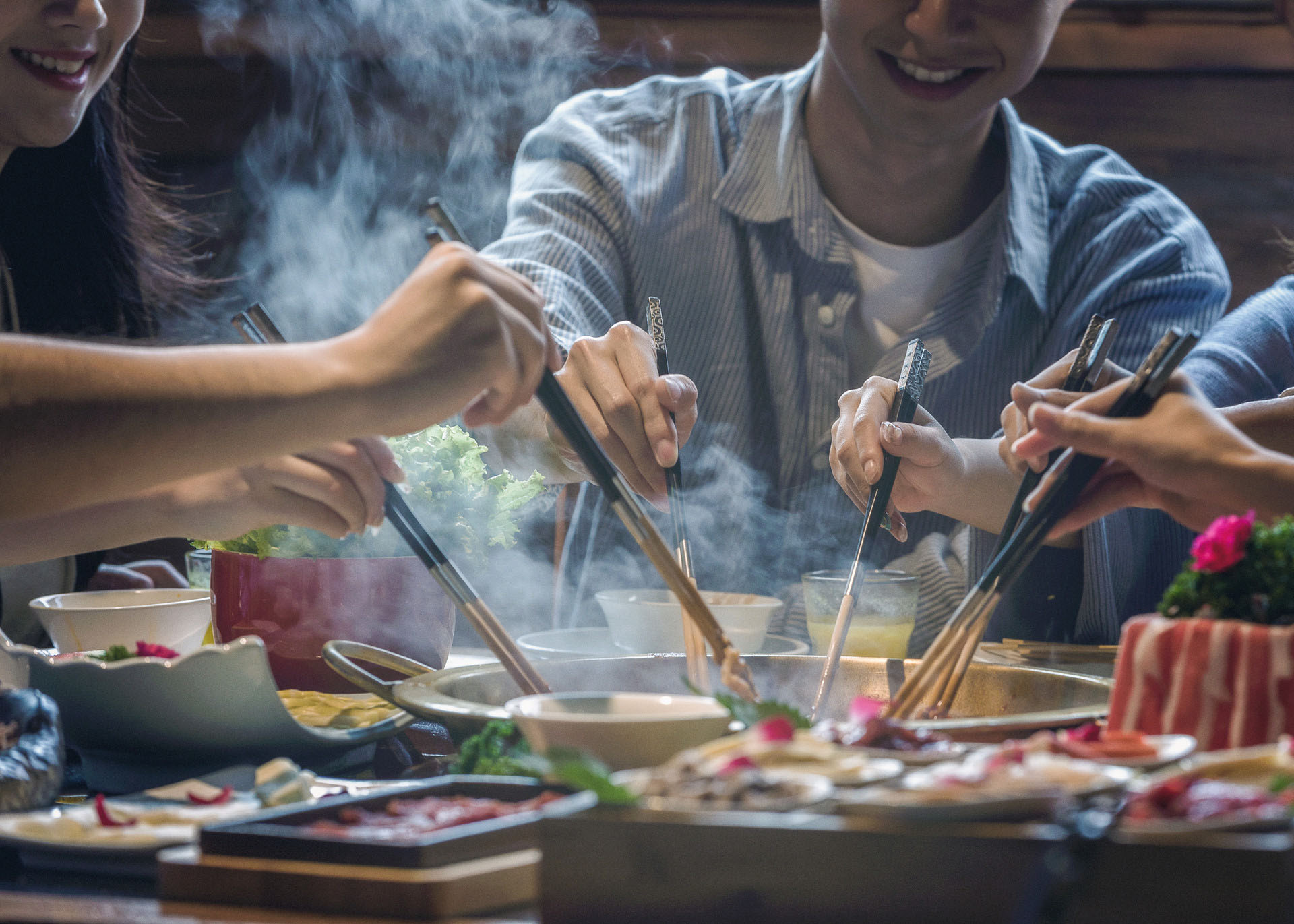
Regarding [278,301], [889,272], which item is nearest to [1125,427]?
[889,272]

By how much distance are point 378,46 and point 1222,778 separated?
394 centimetres

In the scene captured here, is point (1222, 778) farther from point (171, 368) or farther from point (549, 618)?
point (549, 618)

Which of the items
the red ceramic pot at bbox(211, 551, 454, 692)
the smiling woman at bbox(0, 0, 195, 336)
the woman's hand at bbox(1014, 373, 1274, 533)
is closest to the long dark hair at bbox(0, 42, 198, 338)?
the smiling woman at bbox(0, 0, 195, 336)

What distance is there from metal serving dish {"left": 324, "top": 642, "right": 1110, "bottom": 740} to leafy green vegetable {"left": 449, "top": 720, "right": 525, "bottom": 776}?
0.07 m

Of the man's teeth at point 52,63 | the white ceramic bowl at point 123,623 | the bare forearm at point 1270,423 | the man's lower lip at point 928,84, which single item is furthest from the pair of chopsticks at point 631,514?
the man's lower lip at point 928,84

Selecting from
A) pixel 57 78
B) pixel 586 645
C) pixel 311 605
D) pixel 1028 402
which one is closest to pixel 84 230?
pixel 57 78

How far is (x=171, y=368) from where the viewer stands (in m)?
0.97

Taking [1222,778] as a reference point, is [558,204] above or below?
above

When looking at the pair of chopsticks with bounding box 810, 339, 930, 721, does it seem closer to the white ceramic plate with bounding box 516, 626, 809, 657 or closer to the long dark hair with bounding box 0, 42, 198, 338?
the white ceramic plate with bounding box 516, 626, 809, 657

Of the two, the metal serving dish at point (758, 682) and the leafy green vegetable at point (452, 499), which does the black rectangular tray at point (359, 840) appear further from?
the leafy green vegetable at point (452, 499)

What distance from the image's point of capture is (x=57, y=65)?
6.56 ft

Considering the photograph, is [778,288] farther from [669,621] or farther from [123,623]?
[123,623]

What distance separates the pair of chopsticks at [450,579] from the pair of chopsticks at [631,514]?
0.55 ft

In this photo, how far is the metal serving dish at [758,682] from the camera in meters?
1.20
